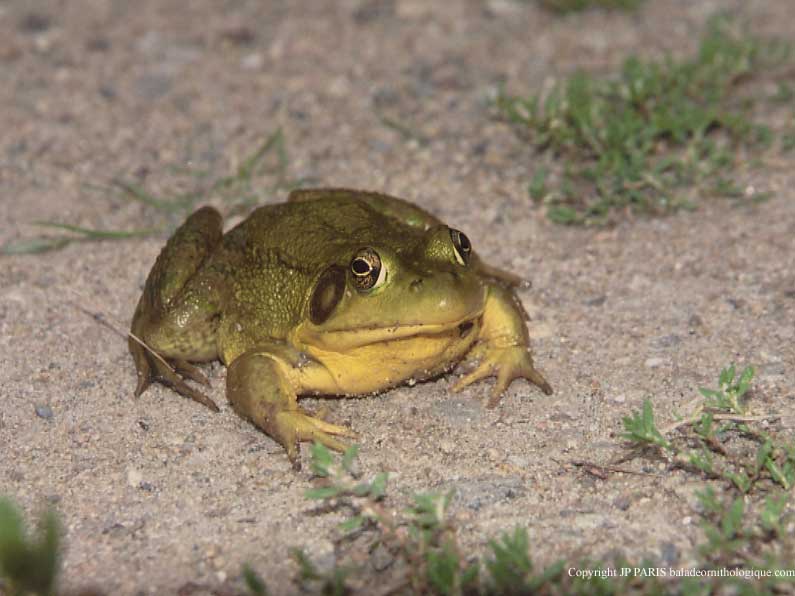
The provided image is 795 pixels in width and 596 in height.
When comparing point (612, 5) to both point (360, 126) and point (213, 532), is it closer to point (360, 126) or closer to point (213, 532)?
point (360, 126)

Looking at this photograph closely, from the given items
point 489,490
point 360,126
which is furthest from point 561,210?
point 489,490

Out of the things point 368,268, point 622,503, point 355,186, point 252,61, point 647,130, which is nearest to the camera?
point 622,503

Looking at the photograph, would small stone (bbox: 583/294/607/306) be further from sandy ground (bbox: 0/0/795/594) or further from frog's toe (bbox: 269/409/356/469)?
frog's toe (bbox: 269/409/356/469)

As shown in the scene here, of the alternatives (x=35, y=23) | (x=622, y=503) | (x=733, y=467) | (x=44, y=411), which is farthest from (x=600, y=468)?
(x=35, y=23)

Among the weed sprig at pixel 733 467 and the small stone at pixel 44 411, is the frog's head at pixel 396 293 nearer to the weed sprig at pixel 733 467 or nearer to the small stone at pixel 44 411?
the weed sprig at pixel 733 467

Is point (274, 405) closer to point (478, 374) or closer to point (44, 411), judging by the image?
point (478, 374)

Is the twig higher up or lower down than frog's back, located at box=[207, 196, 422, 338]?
lower down

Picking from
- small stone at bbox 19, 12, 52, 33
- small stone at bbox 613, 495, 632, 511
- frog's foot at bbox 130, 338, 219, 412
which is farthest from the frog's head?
small stone at bbox 19, 12, 52, 33
